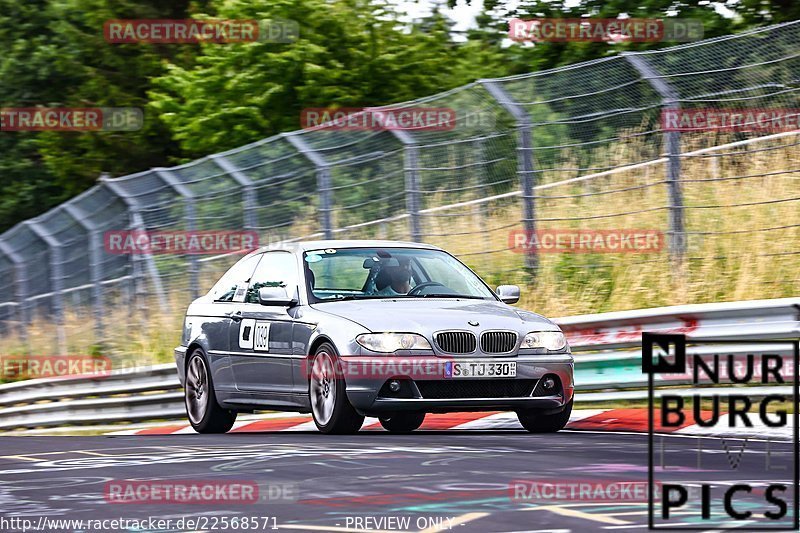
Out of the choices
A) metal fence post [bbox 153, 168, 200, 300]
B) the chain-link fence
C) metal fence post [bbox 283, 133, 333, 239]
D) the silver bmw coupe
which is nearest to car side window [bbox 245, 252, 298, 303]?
the silver bmw coupe

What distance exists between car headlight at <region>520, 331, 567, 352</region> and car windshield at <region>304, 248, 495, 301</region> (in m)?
1.04

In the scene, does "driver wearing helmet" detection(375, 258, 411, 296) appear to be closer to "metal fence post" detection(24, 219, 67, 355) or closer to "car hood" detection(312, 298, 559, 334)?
"car hood" detection(312, 298, 559, 334)

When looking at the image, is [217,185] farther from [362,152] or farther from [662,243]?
[662,243]

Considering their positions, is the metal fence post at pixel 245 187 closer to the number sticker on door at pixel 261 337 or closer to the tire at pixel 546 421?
the number sticker on door at pixel 261 337

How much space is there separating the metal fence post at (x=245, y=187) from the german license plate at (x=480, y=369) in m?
8.83

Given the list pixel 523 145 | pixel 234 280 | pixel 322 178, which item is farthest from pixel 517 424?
pixel 322 178

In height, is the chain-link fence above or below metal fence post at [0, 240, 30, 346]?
above

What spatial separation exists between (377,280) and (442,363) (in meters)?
1.53

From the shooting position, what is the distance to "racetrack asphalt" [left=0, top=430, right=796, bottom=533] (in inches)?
258

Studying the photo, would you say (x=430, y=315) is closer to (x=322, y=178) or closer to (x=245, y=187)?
(x=322, y=178)

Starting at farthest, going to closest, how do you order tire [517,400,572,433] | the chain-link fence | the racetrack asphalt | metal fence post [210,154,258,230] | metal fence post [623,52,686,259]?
metal fence post [210,154,258,230] < the chain-link fence < metal fence post [623,52,686,259] < tire [517,400,572,433] < the racetrack asphalt

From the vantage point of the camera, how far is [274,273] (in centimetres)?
1223

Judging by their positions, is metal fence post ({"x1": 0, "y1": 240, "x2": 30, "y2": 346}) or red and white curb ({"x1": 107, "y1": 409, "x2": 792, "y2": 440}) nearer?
red and white curb ({"x1": 107, "y1": 409, "x2": 792, "y2": 440})

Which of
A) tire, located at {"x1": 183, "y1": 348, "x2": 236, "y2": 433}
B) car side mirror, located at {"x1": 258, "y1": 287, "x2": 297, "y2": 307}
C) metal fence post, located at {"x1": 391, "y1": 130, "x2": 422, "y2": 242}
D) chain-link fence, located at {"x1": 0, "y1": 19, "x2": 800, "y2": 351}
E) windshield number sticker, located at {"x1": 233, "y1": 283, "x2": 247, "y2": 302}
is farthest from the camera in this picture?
metal fence post, located at {"x1": 391, "y1": 130, "x2": 422, "y2": 242}
